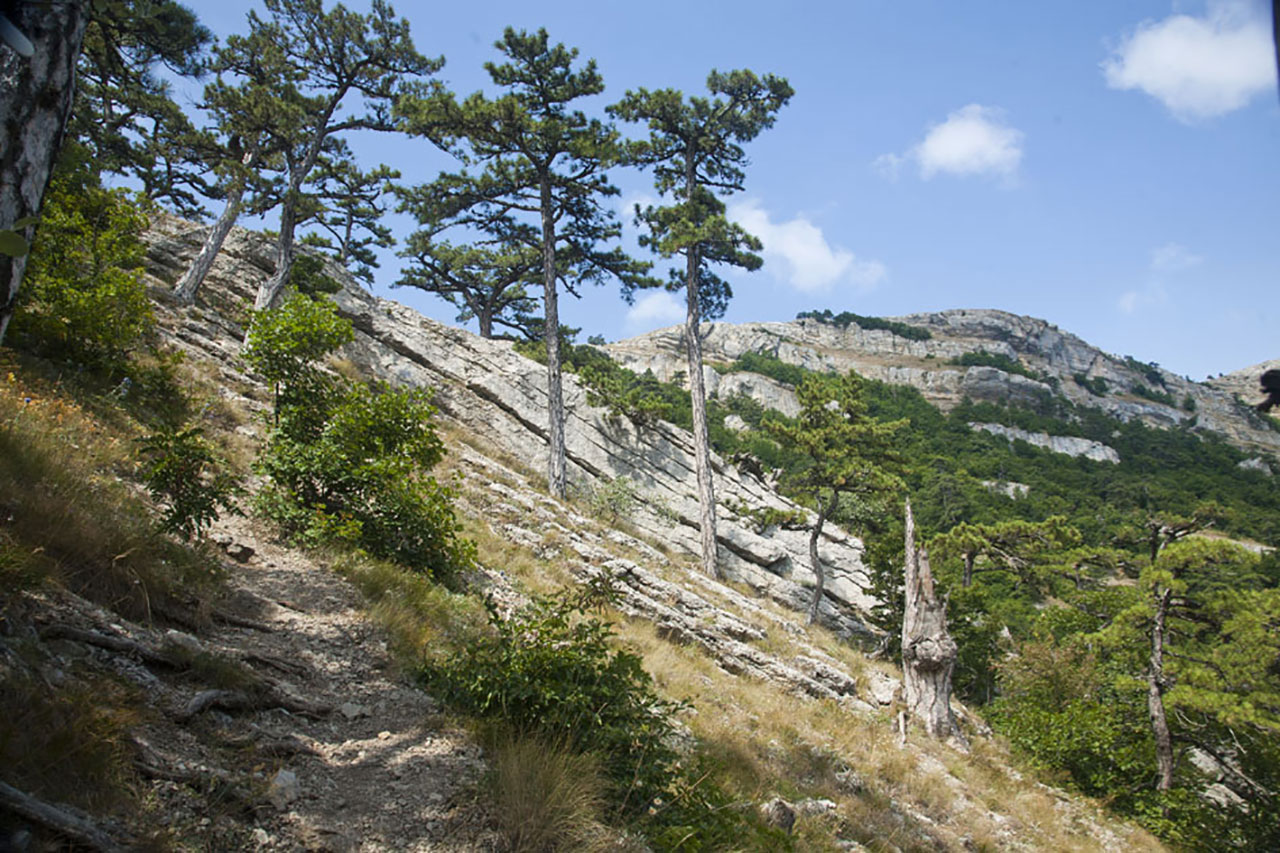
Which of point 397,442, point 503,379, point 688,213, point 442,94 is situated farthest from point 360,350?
point 397,442

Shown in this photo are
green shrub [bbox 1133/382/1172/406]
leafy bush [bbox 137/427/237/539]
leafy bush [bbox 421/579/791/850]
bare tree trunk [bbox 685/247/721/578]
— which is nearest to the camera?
leafy bush [bbox 421/579/791/850]

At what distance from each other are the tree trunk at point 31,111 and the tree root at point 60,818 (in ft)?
5.59

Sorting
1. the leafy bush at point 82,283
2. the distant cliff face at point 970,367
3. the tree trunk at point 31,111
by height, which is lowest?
the leafy bush at point 82,283

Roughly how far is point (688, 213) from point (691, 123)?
3846mm

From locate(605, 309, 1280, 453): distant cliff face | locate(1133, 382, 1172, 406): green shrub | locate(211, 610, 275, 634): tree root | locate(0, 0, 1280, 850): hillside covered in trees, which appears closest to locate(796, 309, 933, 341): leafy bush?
locate(605, 309, 1280, 453): distant cliff face

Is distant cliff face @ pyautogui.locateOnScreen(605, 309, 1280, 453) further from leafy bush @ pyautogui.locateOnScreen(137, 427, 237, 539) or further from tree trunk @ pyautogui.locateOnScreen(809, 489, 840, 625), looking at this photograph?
leafy bush @ pyautogui.locateOnScreen(137, 427, 237, 539)

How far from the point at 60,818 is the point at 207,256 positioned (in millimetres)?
18120

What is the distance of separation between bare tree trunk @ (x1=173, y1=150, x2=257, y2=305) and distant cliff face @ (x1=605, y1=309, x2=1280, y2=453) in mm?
82483

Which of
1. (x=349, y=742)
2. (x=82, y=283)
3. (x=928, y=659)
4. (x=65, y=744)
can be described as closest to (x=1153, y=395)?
(x=928, y=659)

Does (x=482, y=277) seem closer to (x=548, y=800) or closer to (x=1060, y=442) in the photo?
(x=548, y=800)

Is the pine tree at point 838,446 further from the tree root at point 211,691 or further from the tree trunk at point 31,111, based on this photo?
the tree trunk at point 31,111

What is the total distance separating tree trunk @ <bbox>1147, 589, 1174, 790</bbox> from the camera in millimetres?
12867

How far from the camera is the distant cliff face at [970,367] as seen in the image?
374 ft

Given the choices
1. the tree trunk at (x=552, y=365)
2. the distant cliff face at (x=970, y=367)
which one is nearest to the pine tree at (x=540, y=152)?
the tree trunk at (x=552, y=365)
